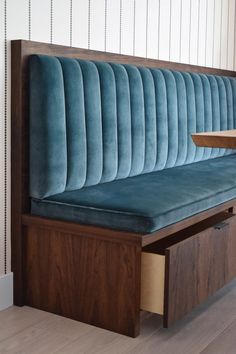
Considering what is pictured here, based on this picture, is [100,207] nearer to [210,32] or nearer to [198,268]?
[198,268]

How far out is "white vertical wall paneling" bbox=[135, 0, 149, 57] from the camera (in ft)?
9.89

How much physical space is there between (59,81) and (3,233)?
2.14 feet

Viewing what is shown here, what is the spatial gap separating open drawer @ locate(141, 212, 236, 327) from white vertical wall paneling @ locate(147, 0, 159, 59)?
1.14 meters

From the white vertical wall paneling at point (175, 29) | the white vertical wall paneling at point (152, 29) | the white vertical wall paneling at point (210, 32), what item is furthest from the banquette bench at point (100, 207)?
the white vertical wall paneling at point (210, 32)

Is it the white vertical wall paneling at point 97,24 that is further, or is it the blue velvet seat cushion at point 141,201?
the white vertical wall paneling at point 97,24

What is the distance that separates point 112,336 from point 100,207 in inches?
18.5

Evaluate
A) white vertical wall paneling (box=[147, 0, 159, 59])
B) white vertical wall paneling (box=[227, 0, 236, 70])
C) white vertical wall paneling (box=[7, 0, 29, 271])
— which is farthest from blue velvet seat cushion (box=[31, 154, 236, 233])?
white vertical wall paneling (box=[227, 0, 236, 70])

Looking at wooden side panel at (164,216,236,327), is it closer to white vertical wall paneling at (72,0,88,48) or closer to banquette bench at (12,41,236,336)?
banquette bench at (12,41,236,336)

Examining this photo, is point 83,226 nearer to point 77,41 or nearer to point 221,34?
point 77,41

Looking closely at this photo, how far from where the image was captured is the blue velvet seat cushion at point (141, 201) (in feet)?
6.58

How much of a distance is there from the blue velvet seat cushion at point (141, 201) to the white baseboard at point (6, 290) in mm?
298

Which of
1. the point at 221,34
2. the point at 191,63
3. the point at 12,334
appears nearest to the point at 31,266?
the point at 12,334

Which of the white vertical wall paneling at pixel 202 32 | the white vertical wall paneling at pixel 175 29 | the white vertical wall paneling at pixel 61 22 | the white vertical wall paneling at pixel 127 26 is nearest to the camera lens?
the white vertical wall paneling at pixel 61 22

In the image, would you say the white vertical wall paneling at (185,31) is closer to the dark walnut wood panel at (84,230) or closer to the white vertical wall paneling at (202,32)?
the white vertical wall paneling at (202,32)
